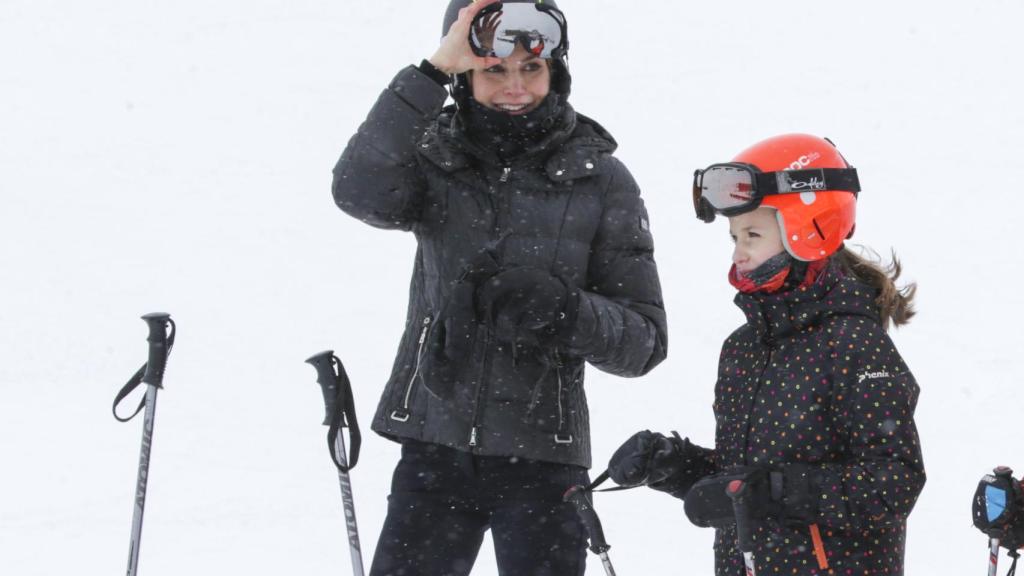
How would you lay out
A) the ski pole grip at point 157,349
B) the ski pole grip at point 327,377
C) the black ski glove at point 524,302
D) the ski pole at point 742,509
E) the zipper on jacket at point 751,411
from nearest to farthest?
the ski pole at point 742,509 < the black ski glove at point 524,302 < the zipper on jacket at point 751,411 < the ski pole grip at point 327,377 < the ski pole grip at point 157,349

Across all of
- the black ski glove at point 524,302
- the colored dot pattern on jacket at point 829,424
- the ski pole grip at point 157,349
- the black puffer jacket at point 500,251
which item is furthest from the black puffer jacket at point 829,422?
the ski pole grip at point 157,349

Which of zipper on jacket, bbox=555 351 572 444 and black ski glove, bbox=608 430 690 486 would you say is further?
zipper on jacket, bbox=555 351 572 444

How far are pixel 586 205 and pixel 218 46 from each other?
15.5 meters

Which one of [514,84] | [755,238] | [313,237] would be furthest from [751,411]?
[313,237]

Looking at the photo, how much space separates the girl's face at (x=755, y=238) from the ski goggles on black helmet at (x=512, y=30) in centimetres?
67

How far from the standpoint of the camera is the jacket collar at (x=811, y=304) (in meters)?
3.03

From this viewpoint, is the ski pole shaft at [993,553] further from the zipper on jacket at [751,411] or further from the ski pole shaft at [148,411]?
the ski pole shaft at [148,411]

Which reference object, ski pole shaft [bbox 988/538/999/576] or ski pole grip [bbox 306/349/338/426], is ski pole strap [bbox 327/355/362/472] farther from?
ski pole shaft [bbox 988/538/999/576]

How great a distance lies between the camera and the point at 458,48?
328cm

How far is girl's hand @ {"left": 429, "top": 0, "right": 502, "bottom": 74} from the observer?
10.8 ft

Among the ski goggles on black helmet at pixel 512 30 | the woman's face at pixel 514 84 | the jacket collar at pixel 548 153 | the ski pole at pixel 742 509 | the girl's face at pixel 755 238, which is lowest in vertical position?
the ski pole at pixel 742 509

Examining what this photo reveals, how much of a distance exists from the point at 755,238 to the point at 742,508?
2.35ft

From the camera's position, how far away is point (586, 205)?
11.0 ft

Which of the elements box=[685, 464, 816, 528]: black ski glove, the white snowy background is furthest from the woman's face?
the white snowy background
